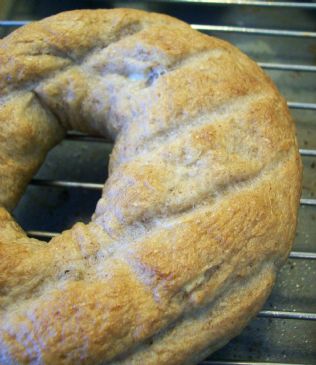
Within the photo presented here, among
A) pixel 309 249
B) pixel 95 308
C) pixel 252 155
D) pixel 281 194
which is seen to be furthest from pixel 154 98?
pixel 309 249

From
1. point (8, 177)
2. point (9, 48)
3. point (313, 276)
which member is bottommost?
point (313, 276)

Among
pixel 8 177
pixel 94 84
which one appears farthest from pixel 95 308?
pixel 94 84

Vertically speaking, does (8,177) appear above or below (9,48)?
below

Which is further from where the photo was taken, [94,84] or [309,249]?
[309,249]

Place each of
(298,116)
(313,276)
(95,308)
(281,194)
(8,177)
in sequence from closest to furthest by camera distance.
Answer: (95,308)
(281,194)
(8,177)
(313,276)
(298,116)

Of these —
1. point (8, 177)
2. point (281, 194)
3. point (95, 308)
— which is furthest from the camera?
point (8, 177)

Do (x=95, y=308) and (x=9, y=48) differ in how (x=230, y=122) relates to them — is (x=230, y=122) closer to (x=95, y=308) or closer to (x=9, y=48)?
(x=95, y=308)
